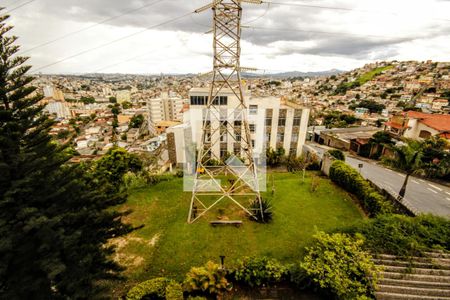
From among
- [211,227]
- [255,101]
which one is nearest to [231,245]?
[211,227]

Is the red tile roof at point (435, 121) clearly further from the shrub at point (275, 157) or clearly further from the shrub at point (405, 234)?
the shrub at point (405, 234)

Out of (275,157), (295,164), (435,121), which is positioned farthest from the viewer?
(435,121)

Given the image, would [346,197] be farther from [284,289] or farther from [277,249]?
[284,289]

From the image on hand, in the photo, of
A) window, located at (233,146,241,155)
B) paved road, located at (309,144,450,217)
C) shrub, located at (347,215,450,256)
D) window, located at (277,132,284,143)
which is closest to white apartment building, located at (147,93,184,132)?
window, located at (233,146,241,155)

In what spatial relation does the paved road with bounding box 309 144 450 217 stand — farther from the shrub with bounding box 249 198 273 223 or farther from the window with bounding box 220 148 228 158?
the window with bounding box 220 148 228 158

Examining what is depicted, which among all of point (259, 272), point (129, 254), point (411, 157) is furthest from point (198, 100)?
point (411, 157)

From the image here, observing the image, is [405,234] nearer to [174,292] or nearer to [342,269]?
[342,269]

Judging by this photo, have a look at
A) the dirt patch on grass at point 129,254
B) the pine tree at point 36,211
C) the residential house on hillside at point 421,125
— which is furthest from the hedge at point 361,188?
the residential house on hillside at point 421,125
